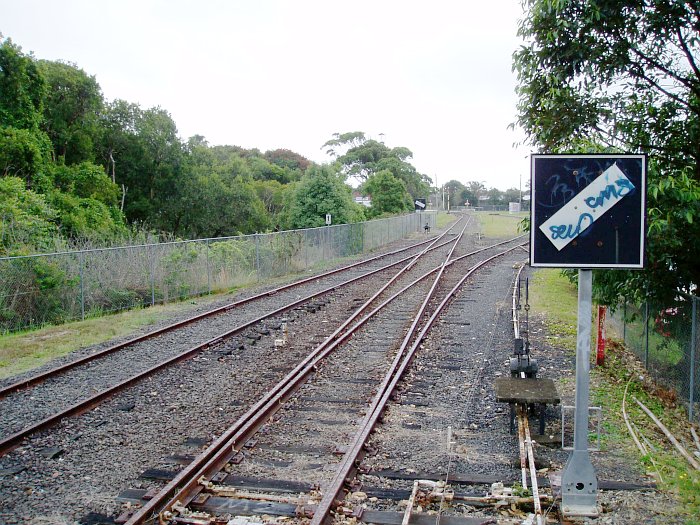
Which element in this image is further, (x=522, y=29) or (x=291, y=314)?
(x=291, y=314)

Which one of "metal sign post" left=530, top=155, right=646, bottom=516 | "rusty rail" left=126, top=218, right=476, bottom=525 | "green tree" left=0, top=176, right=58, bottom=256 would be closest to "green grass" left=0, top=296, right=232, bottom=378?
"green tree" left=0, top=176, right=58, bottom=256

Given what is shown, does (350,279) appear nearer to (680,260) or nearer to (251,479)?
(680,260)

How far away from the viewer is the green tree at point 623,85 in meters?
8.30

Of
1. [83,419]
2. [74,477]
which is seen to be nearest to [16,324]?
[83,419]

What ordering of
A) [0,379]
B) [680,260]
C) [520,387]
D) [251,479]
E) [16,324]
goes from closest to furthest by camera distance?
[251,479], [520,387], [680,260], [0,379], [16,324]

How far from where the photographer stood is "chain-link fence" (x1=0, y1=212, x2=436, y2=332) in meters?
15.0

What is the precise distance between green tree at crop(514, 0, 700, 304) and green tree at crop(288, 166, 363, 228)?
2730 cm

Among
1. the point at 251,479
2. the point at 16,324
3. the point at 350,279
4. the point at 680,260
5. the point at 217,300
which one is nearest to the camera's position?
the point at 251,479

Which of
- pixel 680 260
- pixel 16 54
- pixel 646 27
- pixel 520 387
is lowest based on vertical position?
pixel 520 387

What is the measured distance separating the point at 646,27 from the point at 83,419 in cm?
894

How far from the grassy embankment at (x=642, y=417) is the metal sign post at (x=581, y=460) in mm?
856

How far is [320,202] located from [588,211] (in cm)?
3194

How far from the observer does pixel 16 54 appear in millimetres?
29250

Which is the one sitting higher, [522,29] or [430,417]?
[522,29]
